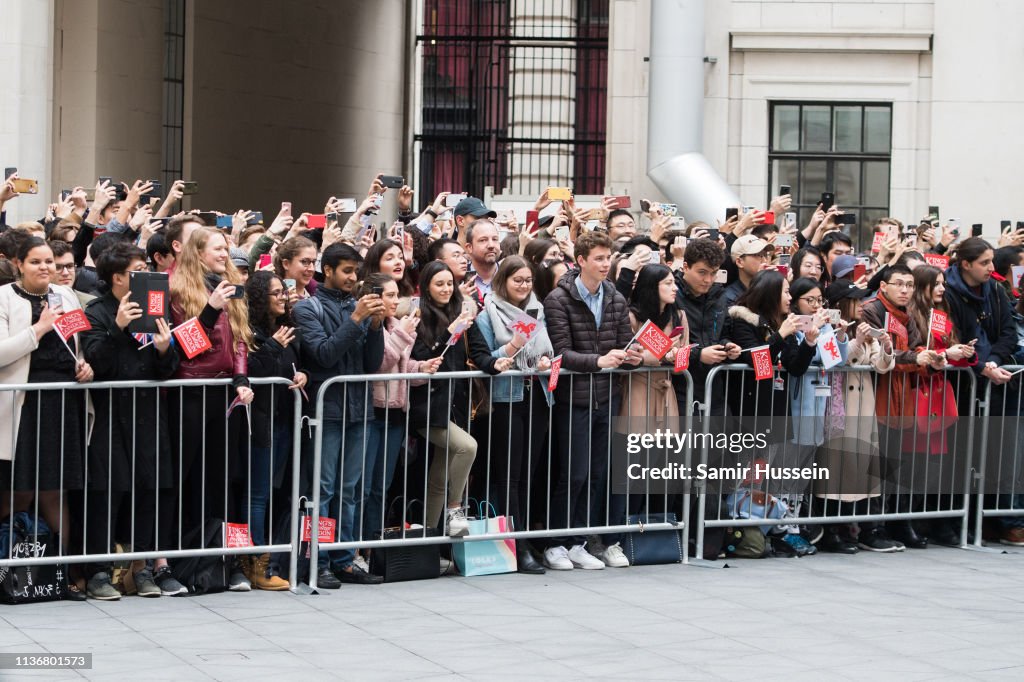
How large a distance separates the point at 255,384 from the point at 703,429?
306 cm

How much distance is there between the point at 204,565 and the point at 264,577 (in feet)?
1.30

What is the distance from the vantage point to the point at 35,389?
30.1 feet

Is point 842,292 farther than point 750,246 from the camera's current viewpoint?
Yes

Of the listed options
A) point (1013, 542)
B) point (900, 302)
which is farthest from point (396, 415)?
point (1013, 542)

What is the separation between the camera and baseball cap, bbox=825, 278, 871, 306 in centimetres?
1189

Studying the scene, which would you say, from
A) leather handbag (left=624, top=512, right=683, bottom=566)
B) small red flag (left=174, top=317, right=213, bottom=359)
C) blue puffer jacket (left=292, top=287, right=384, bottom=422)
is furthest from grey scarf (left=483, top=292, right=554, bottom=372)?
small red flag (left=174, top=317, right=213, bottom=359)

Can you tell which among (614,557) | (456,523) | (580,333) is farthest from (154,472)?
(614,557)

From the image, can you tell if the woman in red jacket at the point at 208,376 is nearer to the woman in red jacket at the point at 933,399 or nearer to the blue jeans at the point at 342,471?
the blue jeans at the point at 342,471

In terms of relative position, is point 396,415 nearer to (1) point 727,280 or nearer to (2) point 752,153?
(1) point 727,280

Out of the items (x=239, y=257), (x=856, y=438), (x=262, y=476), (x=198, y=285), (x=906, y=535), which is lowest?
(x=906, y=535)

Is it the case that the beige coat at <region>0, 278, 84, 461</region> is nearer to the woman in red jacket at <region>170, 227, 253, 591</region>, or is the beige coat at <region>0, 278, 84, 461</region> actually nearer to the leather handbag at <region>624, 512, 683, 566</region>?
the woman in red jacket at <region>170, 227, 253, 591</region>

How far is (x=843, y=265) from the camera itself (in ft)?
40.3

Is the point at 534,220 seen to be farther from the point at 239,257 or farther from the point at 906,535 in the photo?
the point at 906,535

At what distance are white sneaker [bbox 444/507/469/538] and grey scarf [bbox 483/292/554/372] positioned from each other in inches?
38.8
